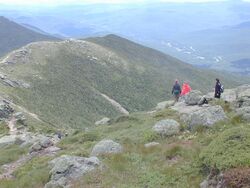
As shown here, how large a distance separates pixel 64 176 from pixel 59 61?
167m

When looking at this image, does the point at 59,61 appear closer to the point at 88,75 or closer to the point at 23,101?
the point at 88,75

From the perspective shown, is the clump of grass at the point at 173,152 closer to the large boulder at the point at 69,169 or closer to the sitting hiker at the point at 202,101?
the large boulder at the point at 69,169

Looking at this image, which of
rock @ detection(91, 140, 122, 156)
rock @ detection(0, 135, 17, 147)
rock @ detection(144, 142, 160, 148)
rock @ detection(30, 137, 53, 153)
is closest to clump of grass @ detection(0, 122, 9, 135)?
rock @ detection(0, 135, 17, 147)

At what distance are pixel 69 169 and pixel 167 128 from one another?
7.98 m

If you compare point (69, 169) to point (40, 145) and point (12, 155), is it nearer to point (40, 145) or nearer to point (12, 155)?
point (40, 145)

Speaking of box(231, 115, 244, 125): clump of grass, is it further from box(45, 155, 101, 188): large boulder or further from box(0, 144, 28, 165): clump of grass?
box(0, 144, 28, 165): clump of grass

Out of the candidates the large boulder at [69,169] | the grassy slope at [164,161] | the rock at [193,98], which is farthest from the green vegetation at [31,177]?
the rock at [193,98]

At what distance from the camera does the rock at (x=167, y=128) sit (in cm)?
2678

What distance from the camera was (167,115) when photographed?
35.2 metres

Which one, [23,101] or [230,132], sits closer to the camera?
[230,132]

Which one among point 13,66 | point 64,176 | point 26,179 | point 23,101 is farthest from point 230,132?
point 13,66

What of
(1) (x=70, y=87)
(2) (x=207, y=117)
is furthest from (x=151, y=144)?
(1) (x=70, y=87)

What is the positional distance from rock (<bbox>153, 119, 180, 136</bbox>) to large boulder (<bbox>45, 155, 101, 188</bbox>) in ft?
19.9

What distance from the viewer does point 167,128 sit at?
2727cm
